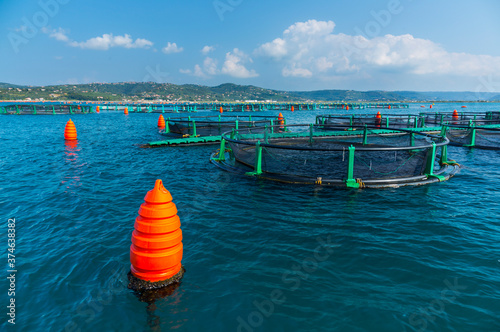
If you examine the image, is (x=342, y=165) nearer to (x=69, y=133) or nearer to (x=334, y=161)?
(x=334, y=161)

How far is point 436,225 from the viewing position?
8.68 metres

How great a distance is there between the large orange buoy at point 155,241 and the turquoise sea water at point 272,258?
42 centimetres

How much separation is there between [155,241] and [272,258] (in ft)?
9.44

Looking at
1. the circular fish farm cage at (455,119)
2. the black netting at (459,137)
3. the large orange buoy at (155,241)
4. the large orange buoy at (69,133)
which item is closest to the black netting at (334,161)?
the large orange buoy at (155,241)

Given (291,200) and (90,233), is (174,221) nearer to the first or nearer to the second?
(90,233)

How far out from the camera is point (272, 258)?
270 inches

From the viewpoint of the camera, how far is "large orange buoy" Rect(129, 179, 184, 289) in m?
5.44

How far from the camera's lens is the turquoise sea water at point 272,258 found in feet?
16.5

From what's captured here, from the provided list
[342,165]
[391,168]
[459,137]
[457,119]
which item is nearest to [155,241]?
[391,168]

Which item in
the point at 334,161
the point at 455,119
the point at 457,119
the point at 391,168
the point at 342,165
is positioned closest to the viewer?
the point at 391,168

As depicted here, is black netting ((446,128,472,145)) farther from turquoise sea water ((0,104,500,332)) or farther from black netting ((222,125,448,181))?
turquoise sea water ((0,104,500,332))

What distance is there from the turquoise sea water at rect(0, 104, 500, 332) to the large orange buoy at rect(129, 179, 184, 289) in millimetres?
420

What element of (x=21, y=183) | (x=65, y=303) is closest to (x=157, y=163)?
(x=21, y=183)

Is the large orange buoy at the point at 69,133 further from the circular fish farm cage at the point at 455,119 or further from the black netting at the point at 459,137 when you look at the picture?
the circular fish farm cage at the point at 455,119
